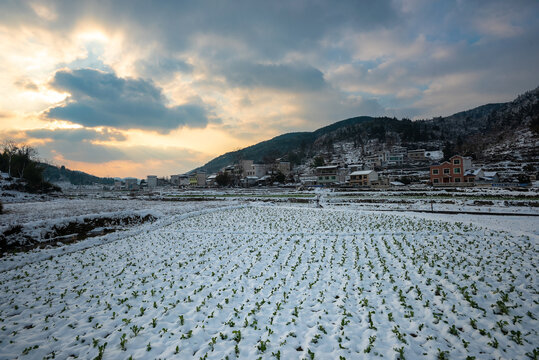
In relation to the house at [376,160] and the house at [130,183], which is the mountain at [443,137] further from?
the house at [130,183]

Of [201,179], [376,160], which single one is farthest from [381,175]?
[201,179]

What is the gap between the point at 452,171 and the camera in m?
60.2

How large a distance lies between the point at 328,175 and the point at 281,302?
76060 mm

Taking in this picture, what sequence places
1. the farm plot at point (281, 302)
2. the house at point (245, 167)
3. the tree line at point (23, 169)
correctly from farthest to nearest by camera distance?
the house at point (245, 167), the tree line at point (23, 169), the farm plot at point (281, 302)

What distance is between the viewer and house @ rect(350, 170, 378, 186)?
223 feet

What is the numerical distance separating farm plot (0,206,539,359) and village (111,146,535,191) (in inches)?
2055

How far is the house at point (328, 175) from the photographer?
79.7 metres

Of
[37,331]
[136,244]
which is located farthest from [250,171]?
[37,331]

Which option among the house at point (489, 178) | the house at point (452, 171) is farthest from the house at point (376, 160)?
the house at point (489, 178)

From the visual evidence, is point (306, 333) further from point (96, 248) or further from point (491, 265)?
point (96, 248)

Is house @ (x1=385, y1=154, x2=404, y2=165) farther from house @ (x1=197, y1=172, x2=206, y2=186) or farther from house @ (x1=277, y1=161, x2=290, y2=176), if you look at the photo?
house @ (x1=197, y1=172, x2=206, y2=186)

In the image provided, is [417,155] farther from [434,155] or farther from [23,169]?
[23,169]

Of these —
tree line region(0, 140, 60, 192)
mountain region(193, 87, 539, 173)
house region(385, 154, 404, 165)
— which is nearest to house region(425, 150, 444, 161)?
mountain region(193, 87, 539, 173)

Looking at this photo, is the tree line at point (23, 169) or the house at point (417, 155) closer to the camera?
the tree line at point (23, 169)
